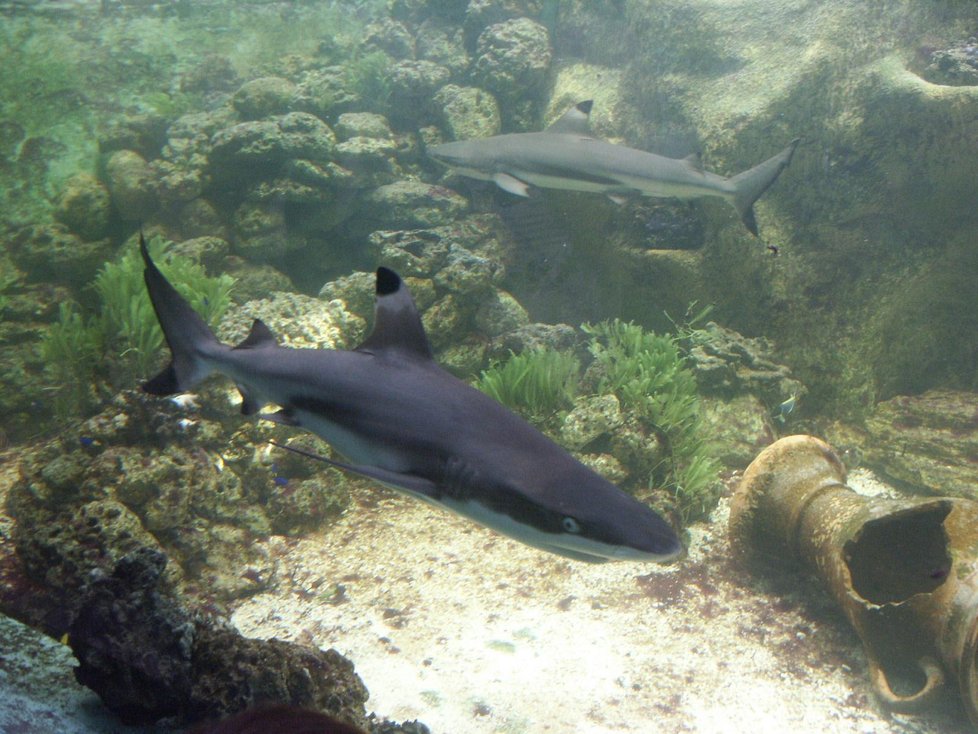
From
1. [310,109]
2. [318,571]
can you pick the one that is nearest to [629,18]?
[310,109]

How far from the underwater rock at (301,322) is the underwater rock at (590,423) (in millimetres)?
2675

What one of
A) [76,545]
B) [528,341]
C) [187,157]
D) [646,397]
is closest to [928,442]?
[646,397]

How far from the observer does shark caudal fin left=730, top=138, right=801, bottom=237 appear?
20.5 feet

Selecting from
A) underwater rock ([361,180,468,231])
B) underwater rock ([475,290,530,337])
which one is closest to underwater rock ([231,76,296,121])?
underwater rock ([361,180,468,231])

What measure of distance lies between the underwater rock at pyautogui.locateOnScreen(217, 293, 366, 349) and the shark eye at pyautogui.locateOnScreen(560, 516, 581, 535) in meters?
4.78

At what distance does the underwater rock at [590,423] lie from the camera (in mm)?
5273

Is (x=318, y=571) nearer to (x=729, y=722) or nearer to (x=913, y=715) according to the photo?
(x=729, y=722)

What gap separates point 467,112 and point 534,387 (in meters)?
6.11

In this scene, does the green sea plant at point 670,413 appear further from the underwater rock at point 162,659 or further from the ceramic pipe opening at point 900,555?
the underwater rock at point 162,659

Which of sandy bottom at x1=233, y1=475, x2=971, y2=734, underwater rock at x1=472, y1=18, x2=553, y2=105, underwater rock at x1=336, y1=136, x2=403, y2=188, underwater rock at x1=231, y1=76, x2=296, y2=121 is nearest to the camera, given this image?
sandy bottom at x1=233, y1=475, x2=971, y2=734

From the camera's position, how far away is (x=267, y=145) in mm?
7805

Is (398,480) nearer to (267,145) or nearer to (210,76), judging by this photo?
(267,145)

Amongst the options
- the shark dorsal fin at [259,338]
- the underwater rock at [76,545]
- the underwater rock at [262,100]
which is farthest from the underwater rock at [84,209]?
the shark dorsal fin at [259,338]

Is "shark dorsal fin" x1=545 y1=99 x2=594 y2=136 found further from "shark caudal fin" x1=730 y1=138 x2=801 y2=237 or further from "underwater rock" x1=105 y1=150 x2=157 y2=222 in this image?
"underwater rock" x1=105 y1=150 x2=157 y2=222
